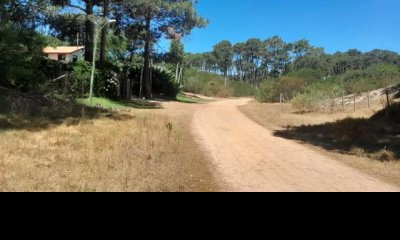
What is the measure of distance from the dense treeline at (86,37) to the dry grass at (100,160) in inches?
199

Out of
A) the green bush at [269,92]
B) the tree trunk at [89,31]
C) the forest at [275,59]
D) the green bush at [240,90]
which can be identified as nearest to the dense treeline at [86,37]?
the tree trunk at [89,31]

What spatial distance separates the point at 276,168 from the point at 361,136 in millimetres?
6184

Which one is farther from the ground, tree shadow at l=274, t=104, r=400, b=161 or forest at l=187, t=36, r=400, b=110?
forest at l=187, t=36, r=400, b=110

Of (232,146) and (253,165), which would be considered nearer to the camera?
(253,165)

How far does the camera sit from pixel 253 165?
34.2 ft

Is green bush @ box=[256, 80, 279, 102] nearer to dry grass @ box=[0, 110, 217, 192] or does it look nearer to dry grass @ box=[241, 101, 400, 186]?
dry grass @ box=[241, 101, 400, 186]

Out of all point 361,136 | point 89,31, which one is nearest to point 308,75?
point 89,31

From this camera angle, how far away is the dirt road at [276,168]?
8.30 metres

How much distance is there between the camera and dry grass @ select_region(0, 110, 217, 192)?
25.8ft

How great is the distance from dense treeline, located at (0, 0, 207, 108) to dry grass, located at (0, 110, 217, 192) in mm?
5057

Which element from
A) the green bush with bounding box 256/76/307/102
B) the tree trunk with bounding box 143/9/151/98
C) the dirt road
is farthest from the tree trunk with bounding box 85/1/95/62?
the green bush with bounding box 256/76/307/102

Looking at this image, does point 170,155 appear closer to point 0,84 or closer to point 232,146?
point 232,146
